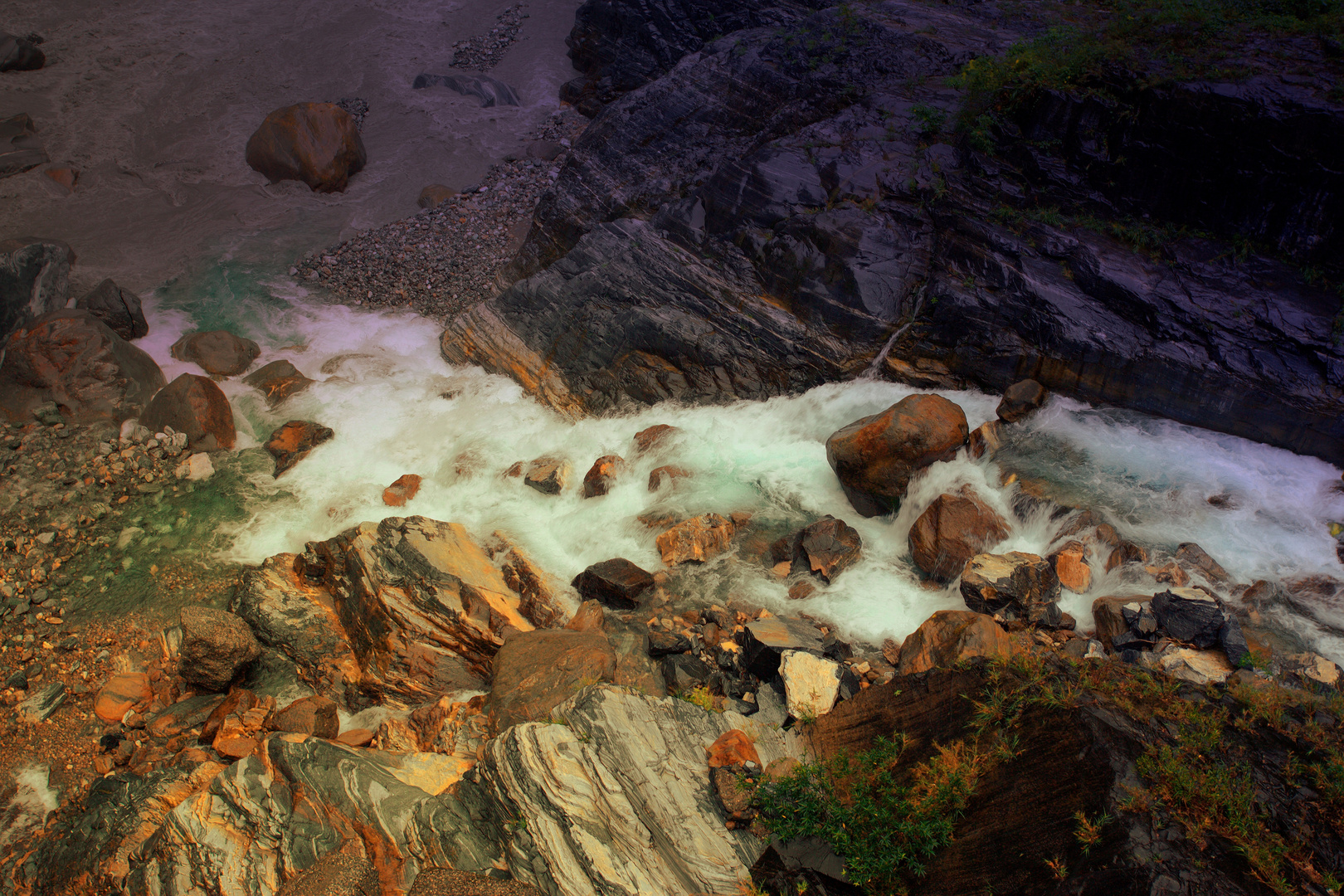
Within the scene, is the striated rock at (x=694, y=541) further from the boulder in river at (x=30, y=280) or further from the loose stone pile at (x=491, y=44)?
the loose stone pile at (x=491, y=44)

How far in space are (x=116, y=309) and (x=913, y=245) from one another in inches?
501

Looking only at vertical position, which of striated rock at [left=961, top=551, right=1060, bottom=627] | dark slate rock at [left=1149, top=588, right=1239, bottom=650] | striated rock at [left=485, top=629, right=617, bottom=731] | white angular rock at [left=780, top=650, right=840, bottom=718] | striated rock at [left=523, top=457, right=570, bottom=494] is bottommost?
striated rock at [left=523, top=457, right=570, bottom=494]

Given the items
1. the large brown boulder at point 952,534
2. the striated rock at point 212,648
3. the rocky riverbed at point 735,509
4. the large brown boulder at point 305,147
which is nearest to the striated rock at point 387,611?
the rocky riverbed at point 735,509

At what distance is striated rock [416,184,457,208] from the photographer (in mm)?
14875

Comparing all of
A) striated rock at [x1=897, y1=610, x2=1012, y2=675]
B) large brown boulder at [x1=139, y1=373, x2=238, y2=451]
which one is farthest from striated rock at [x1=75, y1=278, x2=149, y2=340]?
striated rock at [x1=897, y1=610, x2=1012, y2=675]

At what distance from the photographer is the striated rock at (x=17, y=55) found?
49.4 feet

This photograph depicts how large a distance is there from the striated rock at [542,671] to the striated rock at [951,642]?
8.25 feet

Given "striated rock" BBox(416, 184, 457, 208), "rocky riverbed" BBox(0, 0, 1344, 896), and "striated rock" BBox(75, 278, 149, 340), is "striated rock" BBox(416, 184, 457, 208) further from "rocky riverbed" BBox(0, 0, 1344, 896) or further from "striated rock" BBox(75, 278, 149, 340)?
"striated rock" BBox(75, 278, 149, 340)

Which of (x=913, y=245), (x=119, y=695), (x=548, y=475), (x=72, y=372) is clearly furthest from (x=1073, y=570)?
(x=72, y=372)

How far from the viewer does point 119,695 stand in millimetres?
6430

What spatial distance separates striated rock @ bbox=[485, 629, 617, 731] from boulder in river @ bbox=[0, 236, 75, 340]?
10.4m

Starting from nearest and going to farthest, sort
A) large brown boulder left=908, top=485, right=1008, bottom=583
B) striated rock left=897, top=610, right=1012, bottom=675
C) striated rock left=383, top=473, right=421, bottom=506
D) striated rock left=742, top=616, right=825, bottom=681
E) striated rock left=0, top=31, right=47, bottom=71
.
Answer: striated rock left=897, top=610, right=1012, bottom=675 < striated rock left=742, top=616, right=825, bottom=681 < large brown boulder left=908, top=485, right=1008, bottom=583 < striated rock left=383, top=473, right=421, bottom=506 < striated rock left=0, top=31, right=47, bottom=71

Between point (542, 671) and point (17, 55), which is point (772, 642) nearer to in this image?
point (542, 671)

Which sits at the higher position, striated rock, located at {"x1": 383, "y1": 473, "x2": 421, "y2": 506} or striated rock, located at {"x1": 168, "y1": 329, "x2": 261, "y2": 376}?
striated rock, located at {"x1": 168, "y1": 329, "x2": 261, "y2": 376}
